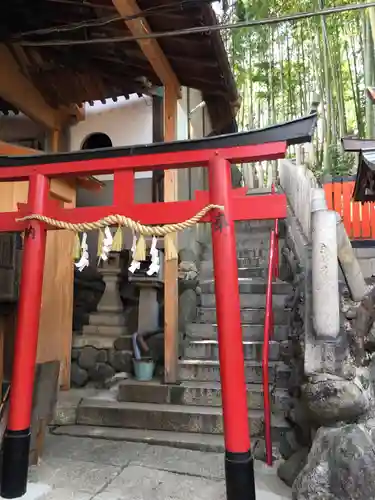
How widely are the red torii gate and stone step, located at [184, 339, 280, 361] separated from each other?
2.81 m

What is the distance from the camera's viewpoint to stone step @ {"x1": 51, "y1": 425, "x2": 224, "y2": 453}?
17.2ft

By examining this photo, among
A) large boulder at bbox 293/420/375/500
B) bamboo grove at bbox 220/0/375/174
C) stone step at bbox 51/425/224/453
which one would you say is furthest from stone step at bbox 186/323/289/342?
bamboo grove at bbox 220/0/375/174

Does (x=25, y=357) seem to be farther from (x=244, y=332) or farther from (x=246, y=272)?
(x=246, y=272)

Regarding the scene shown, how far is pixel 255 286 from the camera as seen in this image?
311 inches

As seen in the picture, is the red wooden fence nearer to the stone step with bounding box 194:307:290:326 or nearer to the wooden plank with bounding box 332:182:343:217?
the wooden plank with bounding box 332:182:343:217

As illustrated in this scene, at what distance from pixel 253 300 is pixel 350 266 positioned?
10.4 feet

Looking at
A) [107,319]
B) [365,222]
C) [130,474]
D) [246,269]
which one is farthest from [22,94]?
[365,222]

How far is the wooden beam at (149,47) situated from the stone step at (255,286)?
11.7 feet

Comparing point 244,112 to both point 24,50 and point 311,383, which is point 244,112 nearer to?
point 24,50

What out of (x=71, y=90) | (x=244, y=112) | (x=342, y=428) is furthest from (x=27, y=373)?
(x=244, y=112)

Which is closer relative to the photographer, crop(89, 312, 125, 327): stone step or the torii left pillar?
the torii left pillar

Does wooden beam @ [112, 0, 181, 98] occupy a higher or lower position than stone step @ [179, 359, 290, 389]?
higher

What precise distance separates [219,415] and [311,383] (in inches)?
84.4

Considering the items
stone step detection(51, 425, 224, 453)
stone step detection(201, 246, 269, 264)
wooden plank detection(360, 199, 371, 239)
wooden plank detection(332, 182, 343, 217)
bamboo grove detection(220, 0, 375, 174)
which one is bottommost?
stone step detection(51, 425, 224, 453)
